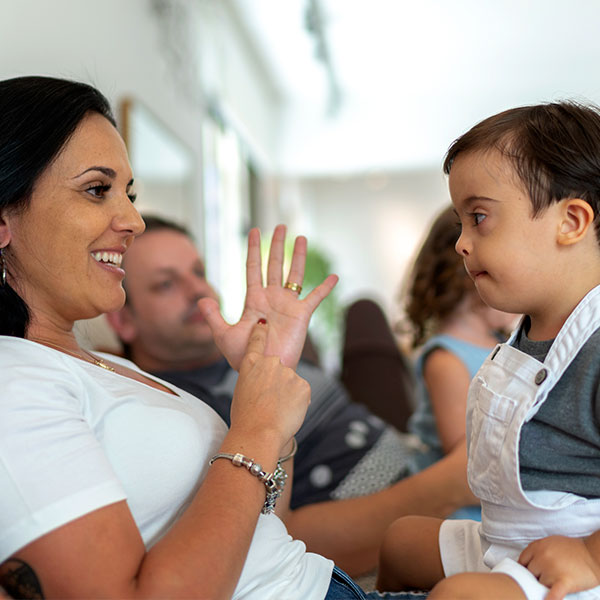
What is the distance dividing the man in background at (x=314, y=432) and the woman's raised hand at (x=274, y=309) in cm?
39

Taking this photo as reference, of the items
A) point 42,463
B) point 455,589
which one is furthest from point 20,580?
point 455,589

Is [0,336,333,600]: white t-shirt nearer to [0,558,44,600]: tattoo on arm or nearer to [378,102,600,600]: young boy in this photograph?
[0,558,44,600]: tattoo on arm

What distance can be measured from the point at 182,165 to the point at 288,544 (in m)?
3.10

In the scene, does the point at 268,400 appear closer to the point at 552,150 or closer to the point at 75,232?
the point at 75,232

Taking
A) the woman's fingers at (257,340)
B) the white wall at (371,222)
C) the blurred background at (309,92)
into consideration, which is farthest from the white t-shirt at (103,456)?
the white wall at (371,222)

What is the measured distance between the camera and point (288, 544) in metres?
1.05

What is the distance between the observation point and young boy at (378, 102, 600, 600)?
3.00 ft

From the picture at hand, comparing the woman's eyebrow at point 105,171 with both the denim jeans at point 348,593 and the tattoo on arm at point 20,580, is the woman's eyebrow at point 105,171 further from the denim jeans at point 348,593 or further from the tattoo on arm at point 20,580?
the denim jeans at point 348,593

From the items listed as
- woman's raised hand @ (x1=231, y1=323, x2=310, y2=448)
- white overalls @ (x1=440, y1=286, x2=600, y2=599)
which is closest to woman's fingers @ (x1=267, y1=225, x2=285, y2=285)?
woman's raised hand @ (x1=231, y1=323, x2=310, y2=448)

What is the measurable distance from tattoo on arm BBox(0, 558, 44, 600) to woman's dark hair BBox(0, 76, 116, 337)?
418 millimetres

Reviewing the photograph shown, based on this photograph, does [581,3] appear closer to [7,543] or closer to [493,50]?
[493,50]

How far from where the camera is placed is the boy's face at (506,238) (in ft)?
3.31

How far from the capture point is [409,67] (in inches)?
278

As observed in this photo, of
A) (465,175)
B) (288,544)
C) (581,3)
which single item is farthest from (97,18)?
(581,3)
